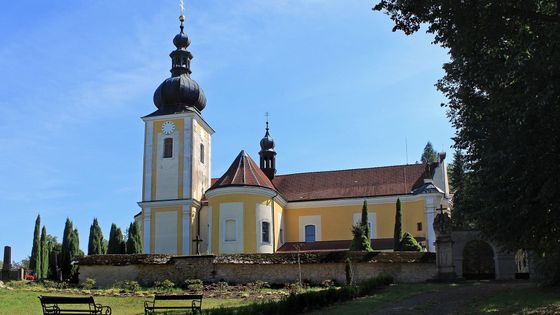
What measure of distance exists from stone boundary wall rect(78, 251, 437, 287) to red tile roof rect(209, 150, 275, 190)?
38.7ft

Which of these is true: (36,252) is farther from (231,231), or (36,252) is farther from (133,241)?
(231,231)

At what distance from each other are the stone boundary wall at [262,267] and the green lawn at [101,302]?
217 inches

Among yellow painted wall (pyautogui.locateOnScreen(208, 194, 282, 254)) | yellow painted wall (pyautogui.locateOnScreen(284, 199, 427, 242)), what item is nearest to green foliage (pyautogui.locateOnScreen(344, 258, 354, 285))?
yellow painted wall (pyautogui.locateOnScreen(208, 194, 282, 254))

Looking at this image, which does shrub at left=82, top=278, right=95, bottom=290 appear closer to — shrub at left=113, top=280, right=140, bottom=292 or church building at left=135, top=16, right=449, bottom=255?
shrub at left=113, top=280, right=140, bottom=292

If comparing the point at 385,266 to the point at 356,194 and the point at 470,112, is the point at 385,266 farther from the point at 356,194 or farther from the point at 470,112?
the point at 356,194

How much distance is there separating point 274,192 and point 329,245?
6.01 m

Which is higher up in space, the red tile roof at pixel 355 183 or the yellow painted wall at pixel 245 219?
the red tile roof at pixel 355 183

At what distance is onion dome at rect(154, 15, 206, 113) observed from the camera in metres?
44.5

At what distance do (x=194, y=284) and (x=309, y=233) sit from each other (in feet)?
64.7

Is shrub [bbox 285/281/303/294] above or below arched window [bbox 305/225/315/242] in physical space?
below

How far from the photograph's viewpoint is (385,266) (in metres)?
27.7

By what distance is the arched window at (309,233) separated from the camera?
45625 millimetres

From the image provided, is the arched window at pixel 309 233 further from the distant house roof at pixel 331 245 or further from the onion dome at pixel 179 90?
the onion dome at pixel 179 90

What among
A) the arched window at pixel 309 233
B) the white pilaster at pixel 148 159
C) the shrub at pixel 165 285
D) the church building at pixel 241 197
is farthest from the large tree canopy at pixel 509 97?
the white pilaster at pixel 148 159
